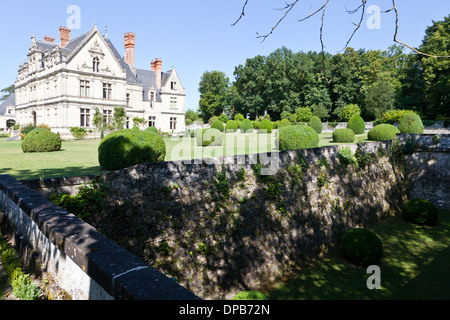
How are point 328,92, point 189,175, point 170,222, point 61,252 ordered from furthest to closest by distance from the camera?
point 328,92 < point 189,175 < point 170,222 < point 61,252

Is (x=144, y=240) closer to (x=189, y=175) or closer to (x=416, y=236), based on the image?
(x=189, y=175)

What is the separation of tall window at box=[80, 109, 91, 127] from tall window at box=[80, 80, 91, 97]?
1980 mm

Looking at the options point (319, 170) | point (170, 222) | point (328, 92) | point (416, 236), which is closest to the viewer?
point (170, 222)

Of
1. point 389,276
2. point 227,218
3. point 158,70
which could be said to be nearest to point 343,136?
point 389,276

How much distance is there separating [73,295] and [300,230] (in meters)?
8.03

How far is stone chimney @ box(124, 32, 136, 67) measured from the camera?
41.7 meters

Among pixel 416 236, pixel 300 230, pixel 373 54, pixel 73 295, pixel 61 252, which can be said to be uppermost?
pixel 373 54

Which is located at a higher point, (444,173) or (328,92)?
(328,92)

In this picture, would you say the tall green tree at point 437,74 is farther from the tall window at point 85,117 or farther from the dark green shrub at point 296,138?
the tall window at point 85,117

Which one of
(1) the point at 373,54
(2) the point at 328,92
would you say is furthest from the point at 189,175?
(1) the point at 373,54

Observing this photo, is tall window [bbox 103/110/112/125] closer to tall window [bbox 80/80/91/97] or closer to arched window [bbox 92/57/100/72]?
tall window [bbox 80/80/91/97]

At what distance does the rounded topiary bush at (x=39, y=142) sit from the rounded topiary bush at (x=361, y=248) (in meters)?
16.7

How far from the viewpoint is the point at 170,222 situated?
6.90 m

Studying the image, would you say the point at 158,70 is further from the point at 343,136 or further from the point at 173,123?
the point at 343,136
